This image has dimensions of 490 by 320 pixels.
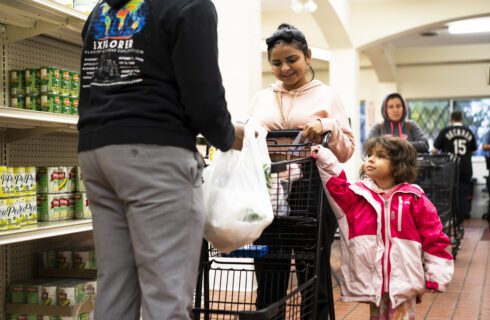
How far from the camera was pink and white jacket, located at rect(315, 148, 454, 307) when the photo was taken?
2.85m

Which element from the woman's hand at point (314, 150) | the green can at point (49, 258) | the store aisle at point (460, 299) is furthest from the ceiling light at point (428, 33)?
the woman's hand at point (314, 150)

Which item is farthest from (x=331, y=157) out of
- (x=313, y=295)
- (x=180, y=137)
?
(x=180, y=137)

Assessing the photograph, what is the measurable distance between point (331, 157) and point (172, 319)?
1081 millimetres

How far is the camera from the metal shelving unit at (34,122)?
305 centimetres

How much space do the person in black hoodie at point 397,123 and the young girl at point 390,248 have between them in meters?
2.73

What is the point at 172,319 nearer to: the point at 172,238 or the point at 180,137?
the point at 172,238

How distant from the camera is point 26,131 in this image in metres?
3.50

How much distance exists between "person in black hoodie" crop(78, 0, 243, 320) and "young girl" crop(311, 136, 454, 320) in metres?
1.17

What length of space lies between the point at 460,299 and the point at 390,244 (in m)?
2.11

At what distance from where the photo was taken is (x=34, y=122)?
3238 mm

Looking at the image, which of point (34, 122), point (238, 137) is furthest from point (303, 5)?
point (238, 137)

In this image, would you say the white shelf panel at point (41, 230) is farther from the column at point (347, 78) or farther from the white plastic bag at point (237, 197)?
the column at point (347, 78)

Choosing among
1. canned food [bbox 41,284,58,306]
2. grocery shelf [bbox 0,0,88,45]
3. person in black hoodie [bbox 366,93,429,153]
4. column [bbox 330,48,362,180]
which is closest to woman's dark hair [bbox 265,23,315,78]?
grocery shelf [bbox 0,0,88,45]

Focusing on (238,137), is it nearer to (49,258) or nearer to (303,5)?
(49,258)
